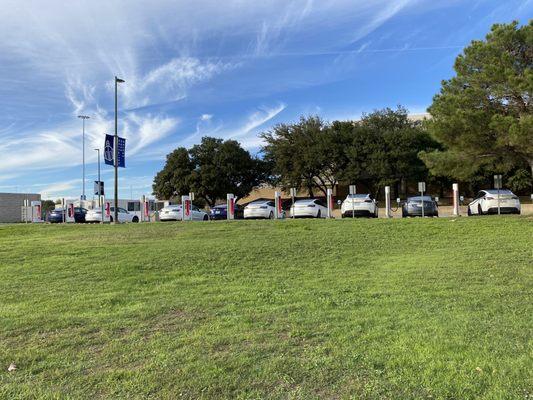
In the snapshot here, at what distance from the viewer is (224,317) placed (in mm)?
6059

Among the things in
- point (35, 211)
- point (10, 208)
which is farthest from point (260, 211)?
point (10, 208)

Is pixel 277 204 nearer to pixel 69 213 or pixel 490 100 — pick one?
pixel 490 100

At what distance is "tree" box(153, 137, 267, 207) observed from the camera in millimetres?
55000

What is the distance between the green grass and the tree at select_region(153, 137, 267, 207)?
4274cm

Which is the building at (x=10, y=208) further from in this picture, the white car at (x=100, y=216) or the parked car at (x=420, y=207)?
the parked car at (x=420, y=207)

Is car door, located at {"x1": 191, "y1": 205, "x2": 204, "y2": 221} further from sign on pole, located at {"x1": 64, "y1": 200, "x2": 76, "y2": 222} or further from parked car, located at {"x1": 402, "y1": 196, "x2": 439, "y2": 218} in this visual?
parked car, located at {"x1": 402, "y1": 196, "x2": 439, "y2": 218}

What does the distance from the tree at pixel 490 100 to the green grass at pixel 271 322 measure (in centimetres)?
628

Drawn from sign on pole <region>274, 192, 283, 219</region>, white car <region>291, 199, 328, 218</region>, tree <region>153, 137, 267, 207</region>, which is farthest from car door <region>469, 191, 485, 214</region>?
tree <region>153, 137, 267, 207</region>

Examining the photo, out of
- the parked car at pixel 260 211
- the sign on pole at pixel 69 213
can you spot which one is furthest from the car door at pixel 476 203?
the sign on pole at pixel 69 213

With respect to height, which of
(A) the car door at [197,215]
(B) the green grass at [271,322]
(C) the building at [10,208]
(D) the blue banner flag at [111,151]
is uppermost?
(D) the blue banner flag at [111,151]

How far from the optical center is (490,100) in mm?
17812

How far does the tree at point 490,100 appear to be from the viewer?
16.5 meters

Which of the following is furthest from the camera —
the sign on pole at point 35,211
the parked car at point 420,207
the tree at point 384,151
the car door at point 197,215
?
the tree at point 384,151

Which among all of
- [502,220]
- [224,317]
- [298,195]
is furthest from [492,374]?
[298,195]
